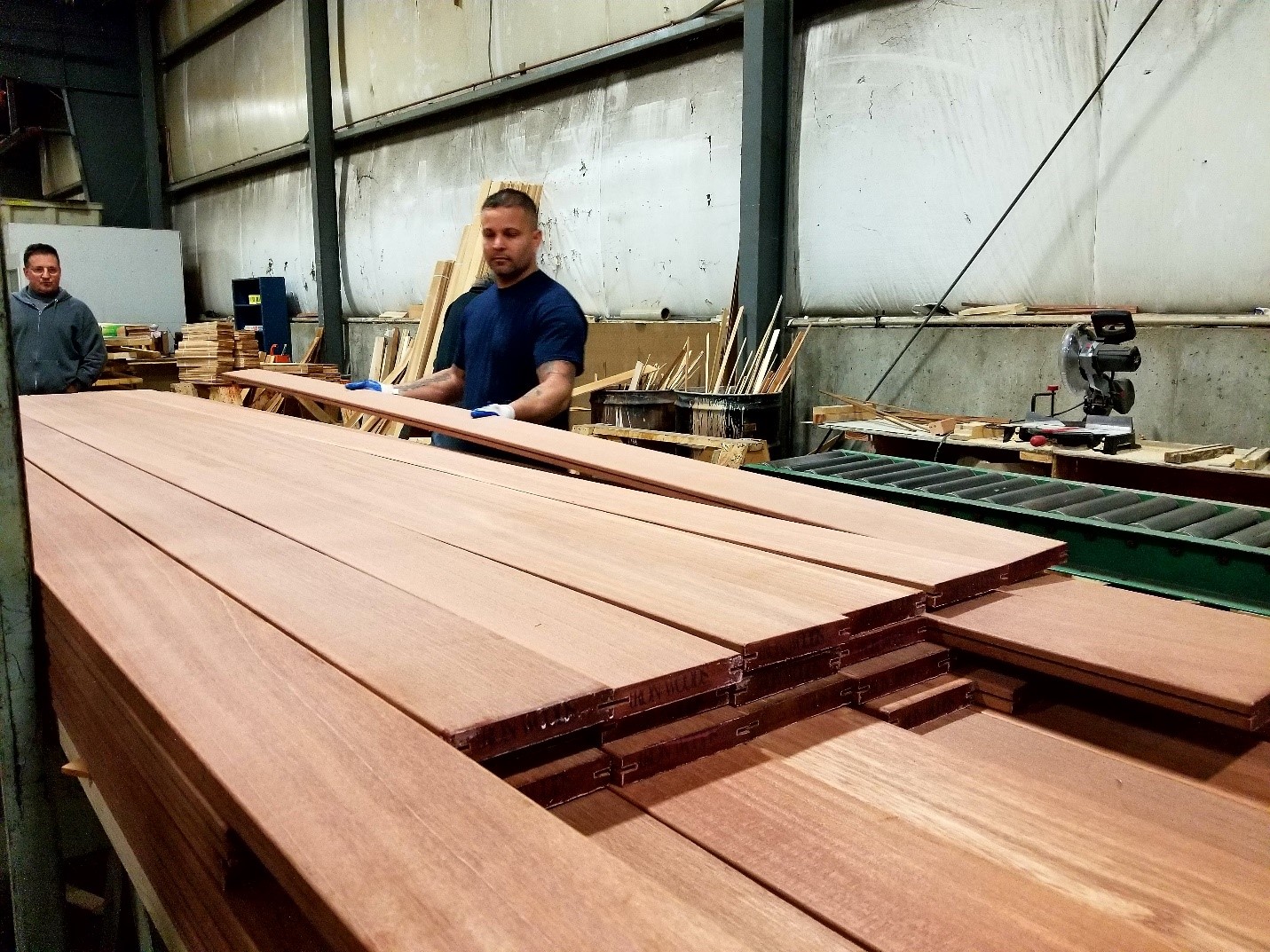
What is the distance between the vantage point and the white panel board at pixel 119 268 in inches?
410

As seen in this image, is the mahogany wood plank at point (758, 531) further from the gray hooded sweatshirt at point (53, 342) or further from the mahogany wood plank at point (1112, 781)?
the gray hooded sweatshirt at point (53, 342)

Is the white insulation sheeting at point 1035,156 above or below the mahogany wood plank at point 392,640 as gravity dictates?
above

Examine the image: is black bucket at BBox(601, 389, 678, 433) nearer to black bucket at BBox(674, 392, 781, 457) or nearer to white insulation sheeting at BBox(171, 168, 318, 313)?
black bucket at BBox(674, 392, 781, 457)

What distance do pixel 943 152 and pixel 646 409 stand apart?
2.06 metres

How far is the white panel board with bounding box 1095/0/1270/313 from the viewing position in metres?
3.73

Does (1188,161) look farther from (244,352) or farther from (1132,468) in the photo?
(244,352)

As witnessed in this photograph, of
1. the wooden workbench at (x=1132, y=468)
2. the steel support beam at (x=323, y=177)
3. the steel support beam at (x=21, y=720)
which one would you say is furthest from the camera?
the steel support beam at (x=323, y=177)

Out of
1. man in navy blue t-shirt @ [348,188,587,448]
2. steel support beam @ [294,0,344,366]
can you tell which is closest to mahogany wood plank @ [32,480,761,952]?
man in navy blue t-shirt @ [348,188,587,448]

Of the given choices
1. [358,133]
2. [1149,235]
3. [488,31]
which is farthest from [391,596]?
[358,133]

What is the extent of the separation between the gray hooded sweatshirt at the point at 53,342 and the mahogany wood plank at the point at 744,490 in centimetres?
445

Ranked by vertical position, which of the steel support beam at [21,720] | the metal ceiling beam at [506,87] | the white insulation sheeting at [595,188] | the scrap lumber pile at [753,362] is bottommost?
the steel support beam at [21,720]

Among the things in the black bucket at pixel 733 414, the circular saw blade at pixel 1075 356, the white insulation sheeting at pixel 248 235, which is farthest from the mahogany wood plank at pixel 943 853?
the white insulation sheeting at pixel 248 235

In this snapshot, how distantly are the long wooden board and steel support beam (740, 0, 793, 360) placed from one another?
3.58 metres

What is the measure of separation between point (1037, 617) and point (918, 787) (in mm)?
423
